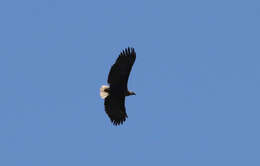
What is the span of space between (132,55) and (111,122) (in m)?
3.02

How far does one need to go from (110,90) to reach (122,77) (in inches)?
27.7

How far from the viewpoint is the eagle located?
40688 millimetres

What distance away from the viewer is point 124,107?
42625mm

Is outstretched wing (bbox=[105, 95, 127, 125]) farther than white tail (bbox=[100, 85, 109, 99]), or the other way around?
outstretched wing (bbox=[105, 95, 127, 125])

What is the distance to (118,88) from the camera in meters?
41.5

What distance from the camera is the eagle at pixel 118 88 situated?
4069cm

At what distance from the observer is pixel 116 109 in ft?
139

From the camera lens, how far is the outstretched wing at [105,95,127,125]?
42000mm

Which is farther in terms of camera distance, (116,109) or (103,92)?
(116,109)

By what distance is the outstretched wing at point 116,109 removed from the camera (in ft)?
138

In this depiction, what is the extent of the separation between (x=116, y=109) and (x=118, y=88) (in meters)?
1.15

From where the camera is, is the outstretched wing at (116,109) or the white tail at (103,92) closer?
the white tail at (103,92)

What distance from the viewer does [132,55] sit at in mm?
40750
